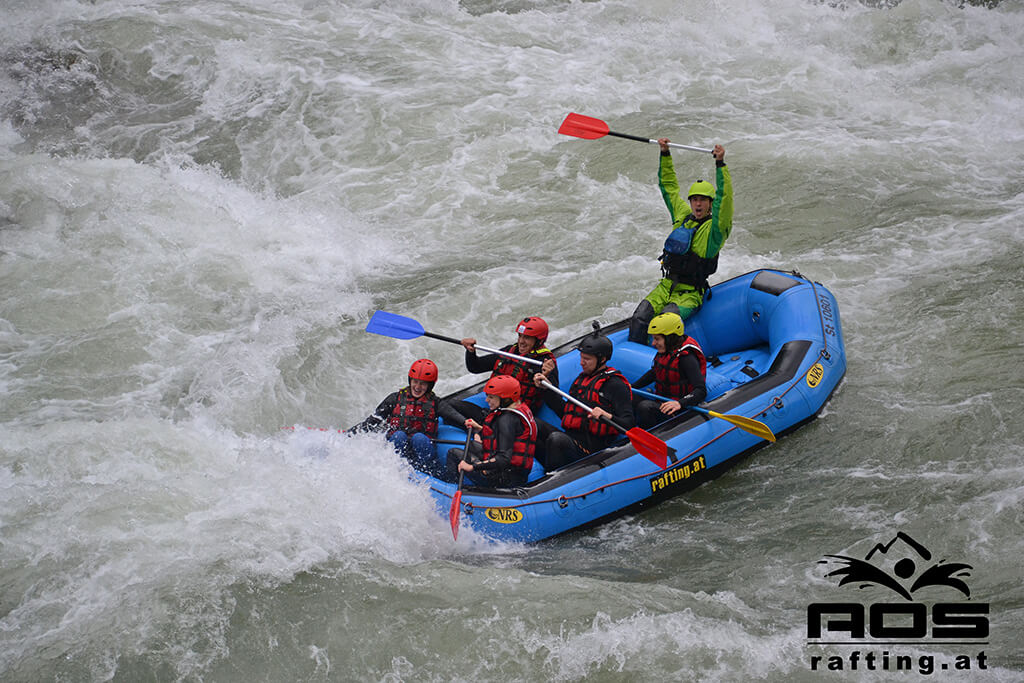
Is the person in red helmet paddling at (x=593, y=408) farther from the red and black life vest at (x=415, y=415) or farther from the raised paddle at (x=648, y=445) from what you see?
the red and black life vest at (x=415, y=415)

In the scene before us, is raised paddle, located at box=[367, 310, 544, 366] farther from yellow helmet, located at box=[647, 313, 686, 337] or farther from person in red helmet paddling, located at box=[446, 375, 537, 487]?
yellow helmet, located at box=[647, 313, 686, 337]

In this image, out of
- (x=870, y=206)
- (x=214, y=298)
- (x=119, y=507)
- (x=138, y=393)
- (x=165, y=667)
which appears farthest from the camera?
(x=870, y=206)

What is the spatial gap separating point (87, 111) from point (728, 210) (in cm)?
841

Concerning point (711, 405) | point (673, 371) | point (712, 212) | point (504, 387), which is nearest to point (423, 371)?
point (504, 387)

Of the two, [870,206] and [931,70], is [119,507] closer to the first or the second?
[870,206]

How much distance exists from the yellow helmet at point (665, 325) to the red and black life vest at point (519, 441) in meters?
0.97

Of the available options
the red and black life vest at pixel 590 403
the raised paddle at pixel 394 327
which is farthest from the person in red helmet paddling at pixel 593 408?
the raised paddle at pixel 394 327

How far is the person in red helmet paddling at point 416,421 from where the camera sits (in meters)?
5.80

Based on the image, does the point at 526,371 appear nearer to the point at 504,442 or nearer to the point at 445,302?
the point at 504,442

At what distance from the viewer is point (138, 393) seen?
7.28 metres

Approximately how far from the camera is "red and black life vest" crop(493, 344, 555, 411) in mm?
6020

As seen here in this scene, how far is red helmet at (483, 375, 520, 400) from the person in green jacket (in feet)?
4.39

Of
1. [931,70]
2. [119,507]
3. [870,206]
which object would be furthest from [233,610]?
[931,70]

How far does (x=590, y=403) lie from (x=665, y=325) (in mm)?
648
